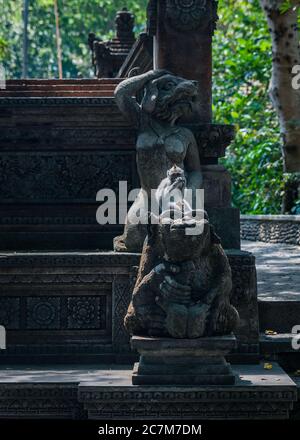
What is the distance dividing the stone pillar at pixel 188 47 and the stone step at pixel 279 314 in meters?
2.04

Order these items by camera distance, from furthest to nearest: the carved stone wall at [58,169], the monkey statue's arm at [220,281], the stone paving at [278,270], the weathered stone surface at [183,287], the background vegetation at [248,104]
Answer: the background vegetation at [248,104] → the carved stone wall at [58,169] → the stone paving at [278,270] → the monkey statue's arm at [220,281] → the weathered stone surface at [183,287]

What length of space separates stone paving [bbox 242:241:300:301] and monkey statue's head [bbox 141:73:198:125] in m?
1.99

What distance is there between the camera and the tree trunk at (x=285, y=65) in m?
17.1

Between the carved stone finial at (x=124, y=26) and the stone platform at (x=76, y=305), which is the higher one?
the carved stone finial at (x=124, y=26)

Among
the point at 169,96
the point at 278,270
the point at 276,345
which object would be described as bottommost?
the point at 276,345

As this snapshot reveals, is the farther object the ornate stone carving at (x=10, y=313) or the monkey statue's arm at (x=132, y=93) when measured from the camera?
the monkey statue's arm at (x=132, y=93)

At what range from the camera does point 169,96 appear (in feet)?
28.6

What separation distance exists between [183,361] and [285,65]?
11064mm

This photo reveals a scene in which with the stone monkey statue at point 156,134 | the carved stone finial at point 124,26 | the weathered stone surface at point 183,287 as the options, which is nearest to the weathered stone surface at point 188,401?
the weathered stone surface at point 183,287

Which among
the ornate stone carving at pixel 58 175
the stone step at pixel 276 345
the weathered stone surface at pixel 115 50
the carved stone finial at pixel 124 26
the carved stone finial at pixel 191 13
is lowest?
the stone step at pixel 276 345

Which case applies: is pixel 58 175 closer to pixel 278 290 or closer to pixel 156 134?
pixel 156 134

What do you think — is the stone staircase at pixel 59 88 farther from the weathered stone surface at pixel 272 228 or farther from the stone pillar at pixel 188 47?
the weathered stone surface at pixel 272 228

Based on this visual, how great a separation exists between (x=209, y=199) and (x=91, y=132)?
159 cm

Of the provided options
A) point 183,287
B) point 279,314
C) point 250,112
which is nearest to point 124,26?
point 250,112
